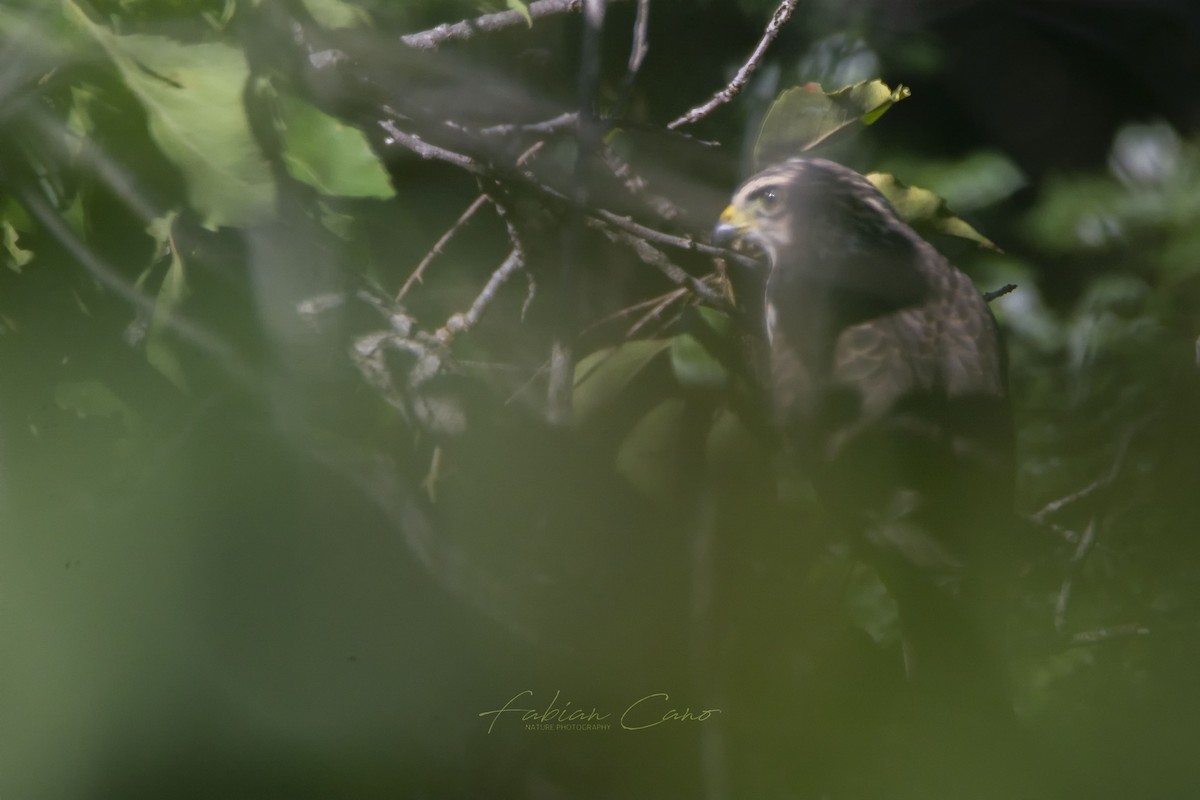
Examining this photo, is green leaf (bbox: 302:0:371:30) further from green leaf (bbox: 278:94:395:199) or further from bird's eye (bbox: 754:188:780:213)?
bird's eye (bbox: 754:188:780:213)

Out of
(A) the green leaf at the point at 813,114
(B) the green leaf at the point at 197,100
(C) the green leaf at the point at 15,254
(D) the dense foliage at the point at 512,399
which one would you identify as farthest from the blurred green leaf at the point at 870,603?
(C) the green leaf at the point at 15,254

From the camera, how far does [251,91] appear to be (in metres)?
0.73

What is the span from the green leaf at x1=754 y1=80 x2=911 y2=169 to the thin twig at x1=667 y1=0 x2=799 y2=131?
4 centimetres

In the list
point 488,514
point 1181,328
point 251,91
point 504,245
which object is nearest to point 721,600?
point 488,514

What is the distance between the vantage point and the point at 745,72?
753 mm

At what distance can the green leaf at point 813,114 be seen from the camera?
748 mm

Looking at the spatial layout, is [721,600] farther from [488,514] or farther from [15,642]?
[15,642]

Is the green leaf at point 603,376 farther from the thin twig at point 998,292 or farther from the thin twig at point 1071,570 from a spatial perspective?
the thin twig at point 1071,570

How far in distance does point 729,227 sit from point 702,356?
0.12m

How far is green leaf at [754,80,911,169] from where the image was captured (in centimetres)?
75

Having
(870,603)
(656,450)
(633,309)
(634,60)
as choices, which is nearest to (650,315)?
(633,309)

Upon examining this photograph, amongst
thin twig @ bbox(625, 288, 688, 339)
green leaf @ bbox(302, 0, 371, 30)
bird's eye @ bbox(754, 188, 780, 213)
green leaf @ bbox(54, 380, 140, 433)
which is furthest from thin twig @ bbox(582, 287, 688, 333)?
green leaf @ bbox(54, 380, 140, 433)

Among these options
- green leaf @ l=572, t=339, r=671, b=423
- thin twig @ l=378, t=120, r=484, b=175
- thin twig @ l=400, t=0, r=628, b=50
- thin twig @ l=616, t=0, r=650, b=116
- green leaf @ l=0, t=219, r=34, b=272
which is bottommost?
green leaf @ l=572, t=339, r=671, b=423

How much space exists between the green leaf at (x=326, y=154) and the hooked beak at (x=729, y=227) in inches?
11.7
